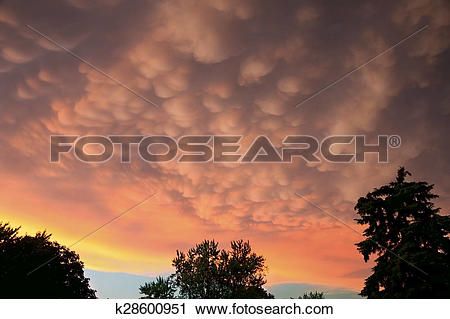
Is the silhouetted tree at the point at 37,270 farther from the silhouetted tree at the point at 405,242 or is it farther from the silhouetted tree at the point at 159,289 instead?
the silhouetted tree at the point at 405,242

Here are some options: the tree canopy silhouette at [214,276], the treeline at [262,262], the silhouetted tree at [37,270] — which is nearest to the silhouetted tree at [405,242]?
the treeline at [262,262]

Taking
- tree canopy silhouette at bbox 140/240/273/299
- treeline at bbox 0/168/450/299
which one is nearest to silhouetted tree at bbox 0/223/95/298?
treeline at bbox 0/168/450/299

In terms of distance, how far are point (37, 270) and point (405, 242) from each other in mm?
47433

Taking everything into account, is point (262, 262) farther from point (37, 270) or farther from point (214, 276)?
point (37, 270)

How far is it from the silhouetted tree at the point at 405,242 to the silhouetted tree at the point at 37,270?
1665 inches

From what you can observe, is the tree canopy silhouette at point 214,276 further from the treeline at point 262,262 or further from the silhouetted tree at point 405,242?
the silhouetted tree at point 405,242

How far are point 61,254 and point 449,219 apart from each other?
57458mm

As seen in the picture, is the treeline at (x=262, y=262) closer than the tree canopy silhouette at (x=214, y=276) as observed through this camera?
Yes

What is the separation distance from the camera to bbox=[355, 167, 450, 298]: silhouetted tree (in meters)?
23.1

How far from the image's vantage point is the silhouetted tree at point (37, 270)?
48.2m
